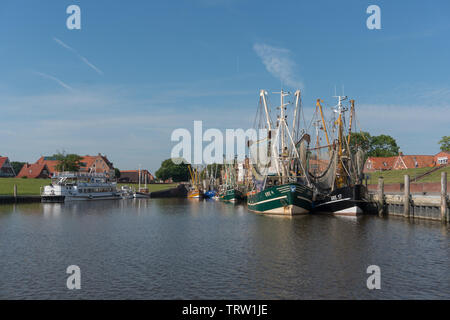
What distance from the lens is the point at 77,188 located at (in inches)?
4929

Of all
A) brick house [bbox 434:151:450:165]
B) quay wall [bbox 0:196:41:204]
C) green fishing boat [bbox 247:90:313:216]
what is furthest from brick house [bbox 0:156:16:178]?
brick house [bbox 434:151:450:165]

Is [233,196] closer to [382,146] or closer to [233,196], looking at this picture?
[233,196]

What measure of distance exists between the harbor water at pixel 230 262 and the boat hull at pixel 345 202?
13986mm

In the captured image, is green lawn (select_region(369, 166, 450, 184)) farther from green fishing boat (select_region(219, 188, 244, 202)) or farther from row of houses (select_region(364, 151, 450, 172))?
green fishing boat (select_region(219, 188, 244, 202))

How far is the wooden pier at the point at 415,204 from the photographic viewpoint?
5050 centimetres

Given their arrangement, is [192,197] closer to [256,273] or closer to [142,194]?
[142,194]

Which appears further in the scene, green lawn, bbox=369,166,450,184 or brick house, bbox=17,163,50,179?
brick house, bbox=17,163,50,179

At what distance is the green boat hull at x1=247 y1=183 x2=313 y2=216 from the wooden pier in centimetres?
1229

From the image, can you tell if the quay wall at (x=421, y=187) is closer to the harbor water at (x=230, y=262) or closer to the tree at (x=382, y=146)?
the harbor water at (x=230, y=262)

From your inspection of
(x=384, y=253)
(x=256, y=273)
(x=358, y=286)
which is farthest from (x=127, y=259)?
(x=384, y=253)

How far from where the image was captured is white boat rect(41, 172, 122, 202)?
117875 millimetres

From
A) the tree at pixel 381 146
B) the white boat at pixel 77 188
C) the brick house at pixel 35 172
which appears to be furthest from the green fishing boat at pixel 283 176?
the brick house at pixel 35 172

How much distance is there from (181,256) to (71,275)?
Result: 988cm
